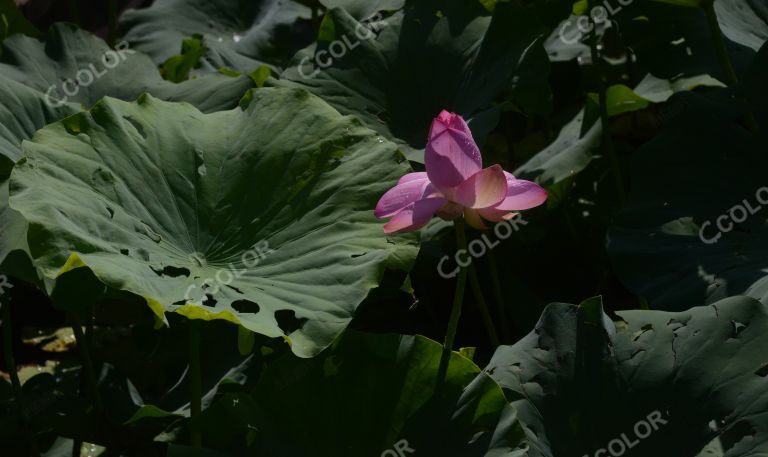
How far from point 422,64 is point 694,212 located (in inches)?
26.7

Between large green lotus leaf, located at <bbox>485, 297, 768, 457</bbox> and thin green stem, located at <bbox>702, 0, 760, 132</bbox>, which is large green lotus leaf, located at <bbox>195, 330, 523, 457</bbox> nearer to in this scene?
large green lotus leaf, located at <bbox>485, 297, 768, 457</bbox>

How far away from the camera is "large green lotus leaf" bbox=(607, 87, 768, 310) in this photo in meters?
1.89

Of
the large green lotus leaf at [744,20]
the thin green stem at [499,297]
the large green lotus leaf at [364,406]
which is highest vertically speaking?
→ the large green lotus leaf at [744,20]

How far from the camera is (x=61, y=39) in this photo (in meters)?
2.51

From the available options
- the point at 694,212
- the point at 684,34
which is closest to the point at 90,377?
the point at 694,212

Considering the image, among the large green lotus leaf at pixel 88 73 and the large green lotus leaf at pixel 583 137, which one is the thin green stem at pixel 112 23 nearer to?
the large green lotus leaf at pixel 88 73

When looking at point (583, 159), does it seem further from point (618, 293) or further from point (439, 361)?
point (439, 361)

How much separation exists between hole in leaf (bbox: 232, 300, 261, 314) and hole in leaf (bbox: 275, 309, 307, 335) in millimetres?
37

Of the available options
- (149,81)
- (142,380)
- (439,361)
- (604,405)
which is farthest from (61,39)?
(604,405)

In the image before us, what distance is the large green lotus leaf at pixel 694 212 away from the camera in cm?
189

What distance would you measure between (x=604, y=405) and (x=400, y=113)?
3.13 ft

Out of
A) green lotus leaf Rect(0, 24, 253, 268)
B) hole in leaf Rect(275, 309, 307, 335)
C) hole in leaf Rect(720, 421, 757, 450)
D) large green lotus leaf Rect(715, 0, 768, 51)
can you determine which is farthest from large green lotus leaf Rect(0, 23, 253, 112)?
hole in leaf Rect(720, 421, 757, 450)

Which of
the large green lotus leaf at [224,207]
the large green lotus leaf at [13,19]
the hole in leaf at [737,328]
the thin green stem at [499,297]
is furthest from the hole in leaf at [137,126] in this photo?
the large green lotus leaf at [13,19]

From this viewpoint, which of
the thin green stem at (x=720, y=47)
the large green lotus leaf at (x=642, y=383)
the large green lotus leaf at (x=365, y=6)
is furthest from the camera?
the large green lotus leaf at (x=365, y=6)
